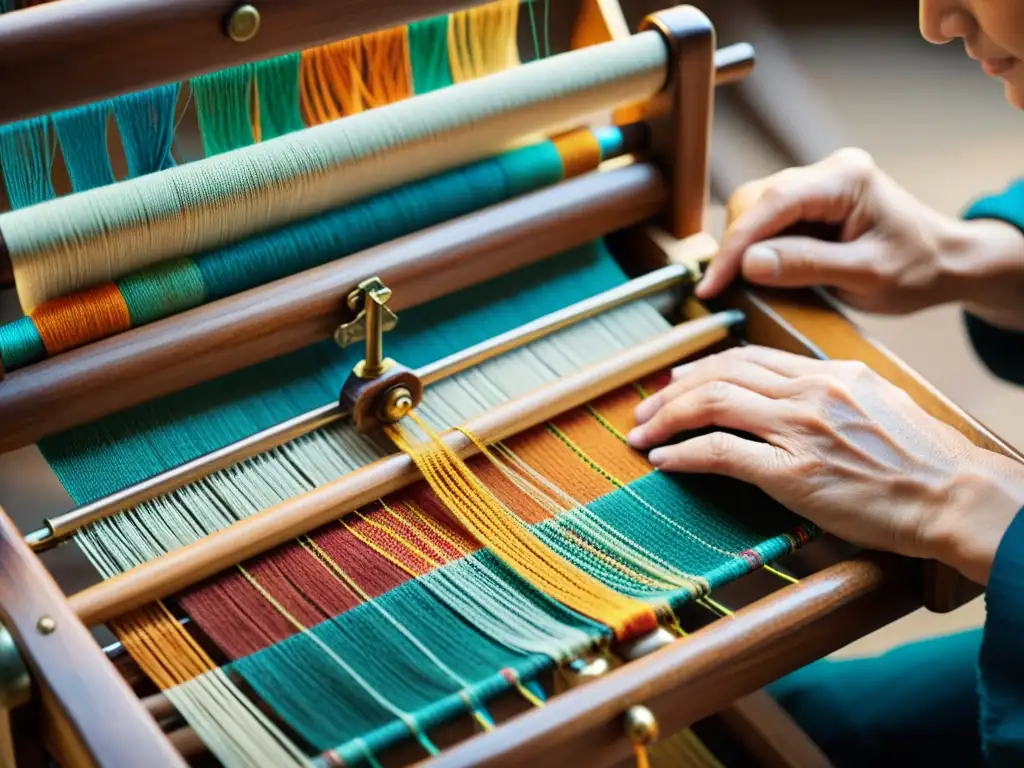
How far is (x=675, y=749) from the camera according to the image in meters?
1.34

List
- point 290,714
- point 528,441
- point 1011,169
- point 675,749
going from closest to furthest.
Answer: point 290,714 < point 528,441 < point 675,749 < point 1011,169

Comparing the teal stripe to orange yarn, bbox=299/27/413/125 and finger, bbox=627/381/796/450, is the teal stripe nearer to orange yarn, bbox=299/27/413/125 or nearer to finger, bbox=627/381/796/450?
finger, bbox=627/381/796/450

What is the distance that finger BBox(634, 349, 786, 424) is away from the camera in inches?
44.6

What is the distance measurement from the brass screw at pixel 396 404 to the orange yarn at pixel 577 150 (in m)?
0.31

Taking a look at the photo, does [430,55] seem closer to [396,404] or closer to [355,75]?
[355,75]

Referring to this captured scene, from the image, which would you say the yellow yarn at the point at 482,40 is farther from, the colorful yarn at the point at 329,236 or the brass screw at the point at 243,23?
the brass screw at the point at 243,23

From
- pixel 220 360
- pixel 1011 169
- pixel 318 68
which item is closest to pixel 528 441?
pixel 220 360

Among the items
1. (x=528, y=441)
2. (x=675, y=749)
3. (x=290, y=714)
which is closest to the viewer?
(x=290, y=714)

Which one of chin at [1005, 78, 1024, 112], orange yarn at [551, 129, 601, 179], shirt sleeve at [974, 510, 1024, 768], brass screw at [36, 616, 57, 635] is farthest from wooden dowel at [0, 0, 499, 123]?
shirt sleeve at [974, 510, 1024, 768]

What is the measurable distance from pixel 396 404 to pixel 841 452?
1.25ft

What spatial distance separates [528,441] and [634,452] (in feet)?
0.31

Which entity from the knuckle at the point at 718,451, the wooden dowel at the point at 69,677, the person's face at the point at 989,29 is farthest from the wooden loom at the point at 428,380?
the person's face at the point at 989,29

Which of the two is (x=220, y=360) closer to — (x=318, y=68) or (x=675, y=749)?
(x=318, y=68)

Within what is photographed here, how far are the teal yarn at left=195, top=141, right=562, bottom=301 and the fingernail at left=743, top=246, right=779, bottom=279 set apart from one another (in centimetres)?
21
